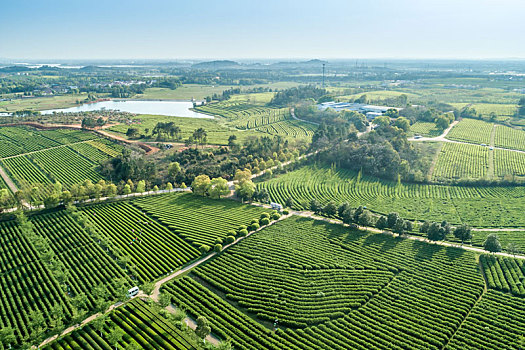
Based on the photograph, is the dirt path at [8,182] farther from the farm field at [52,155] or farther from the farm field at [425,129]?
the farm field at [425,129]

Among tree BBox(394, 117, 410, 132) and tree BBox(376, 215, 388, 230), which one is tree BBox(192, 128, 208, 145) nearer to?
tree BBox(376, 215, 388, 230)

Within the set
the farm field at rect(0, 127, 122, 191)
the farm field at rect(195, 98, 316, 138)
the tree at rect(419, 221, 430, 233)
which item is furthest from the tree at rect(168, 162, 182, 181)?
the farm field at rect(195, 98, 316, 138)

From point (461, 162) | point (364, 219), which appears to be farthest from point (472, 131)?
point (364, 219)

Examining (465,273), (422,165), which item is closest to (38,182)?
(465,273)

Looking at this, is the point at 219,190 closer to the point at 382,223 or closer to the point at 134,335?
the point at 382,223

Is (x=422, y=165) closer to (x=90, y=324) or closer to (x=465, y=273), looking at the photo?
(x=465, y=273)

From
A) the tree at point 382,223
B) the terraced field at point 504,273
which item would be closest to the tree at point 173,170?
the tree at point 382,223
